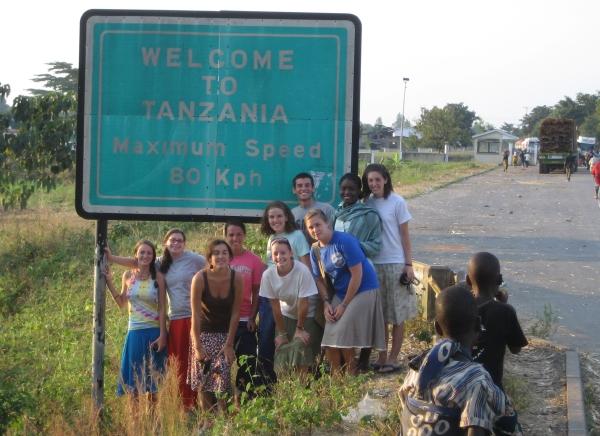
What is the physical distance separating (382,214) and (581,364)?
2116mm

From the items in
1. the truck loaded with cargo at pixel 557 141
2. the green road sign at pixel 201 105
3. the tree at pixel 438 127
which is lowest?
the green road sign at pixel 201 105

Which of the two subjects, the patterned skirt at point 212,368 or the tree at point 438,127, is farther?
the tree at point 438,127

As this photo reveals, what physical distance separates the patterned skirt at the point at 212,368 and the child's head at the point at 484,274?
259 cm

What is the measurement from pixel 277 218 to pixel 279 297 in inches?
24.0

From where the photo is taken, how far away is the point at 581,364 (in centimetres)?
772

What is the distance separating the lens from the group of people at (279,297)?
680 centimetres

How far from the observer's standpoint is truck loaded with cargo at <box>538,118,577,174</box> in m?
51.1

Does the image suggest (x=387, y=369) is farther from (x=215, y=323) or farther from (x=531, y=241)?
(x=531, y=241)

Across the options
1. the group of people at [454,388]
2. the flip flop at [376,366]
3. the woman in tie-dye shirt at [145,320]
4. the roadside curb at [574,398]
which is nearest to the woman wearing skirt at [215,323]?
the woman in tie-dye shirt at [145,320]

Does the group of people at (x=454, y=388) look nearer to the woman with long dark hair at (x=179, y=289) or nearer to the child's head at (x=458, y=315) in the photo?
the child's head at (x=458, y=315)

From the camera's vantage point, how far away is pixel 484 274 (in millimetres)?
4758

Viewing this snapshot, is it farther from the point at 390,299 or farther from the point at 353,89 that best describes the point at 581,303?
the point at 353,89

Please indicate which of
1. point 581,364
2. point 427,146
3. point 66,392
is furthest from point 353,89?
point 427,146

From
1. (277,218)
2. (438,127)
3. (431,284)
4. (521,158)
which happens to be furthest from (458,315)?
(438,127)
